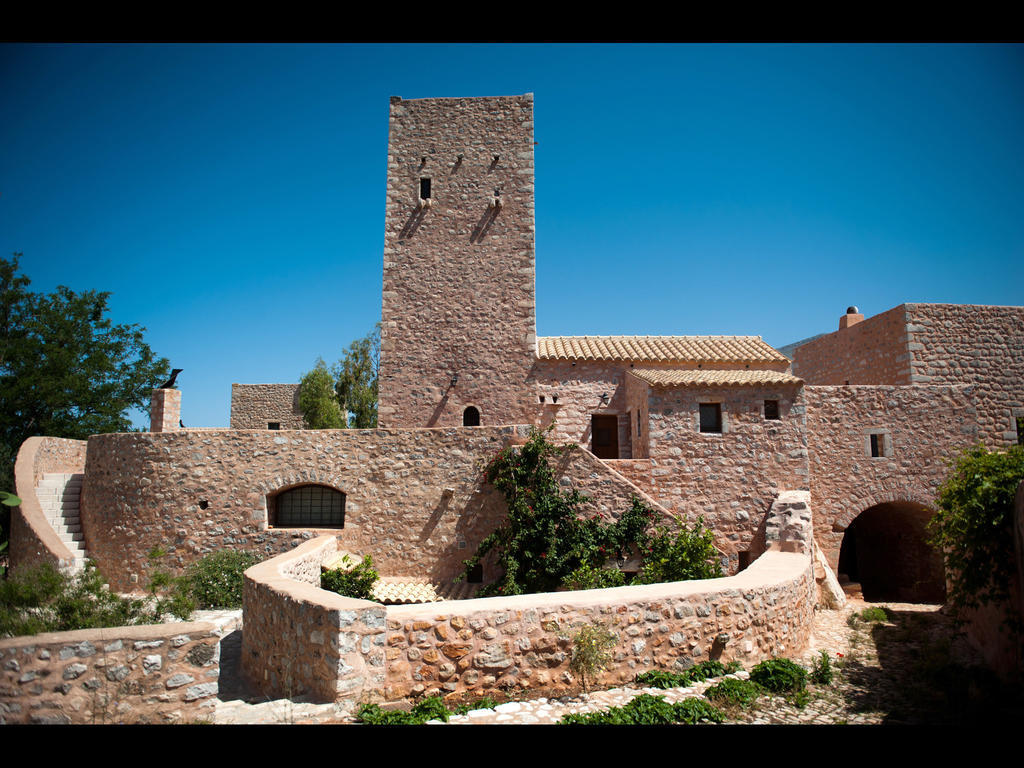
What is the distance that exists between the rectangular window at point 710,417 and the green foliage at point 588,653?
271 inches

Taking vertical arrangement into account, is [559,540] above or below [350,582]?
above

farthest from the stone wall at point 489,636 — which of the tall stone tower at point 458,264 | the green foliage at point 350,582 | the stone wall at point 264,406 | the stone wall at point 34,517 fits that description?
the stone wall at point 264,406

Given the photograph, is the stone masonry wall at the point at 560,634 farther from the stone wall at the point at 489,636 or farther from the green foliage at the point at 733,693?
the green foliage at the point at 733,693

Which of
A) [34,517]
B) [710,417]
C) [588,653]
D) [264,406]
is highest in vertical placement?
[264,406]

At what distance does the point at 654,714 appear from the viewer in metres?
4.95

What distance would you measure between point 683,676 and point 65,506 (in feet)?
44.6

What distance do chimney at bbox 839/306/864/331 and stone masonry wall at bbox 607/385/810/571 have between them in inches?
217

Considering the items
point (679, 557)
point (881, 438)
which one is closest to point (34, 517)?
point (679, 557)

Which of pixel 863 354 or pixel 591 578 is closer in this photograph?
pixel 591 578

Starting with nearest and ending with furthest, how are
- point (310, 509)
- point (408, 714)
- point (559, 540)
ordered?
point (408, 714)
point (559, 540)
point (310, 509)

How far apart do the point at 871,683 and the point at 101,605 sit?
30.2ft

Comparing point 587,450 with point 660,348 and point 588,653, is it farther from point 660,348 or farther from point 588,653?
point 588,653

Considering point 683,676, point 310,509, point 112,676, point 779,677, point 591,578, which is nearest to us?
point 112,676
